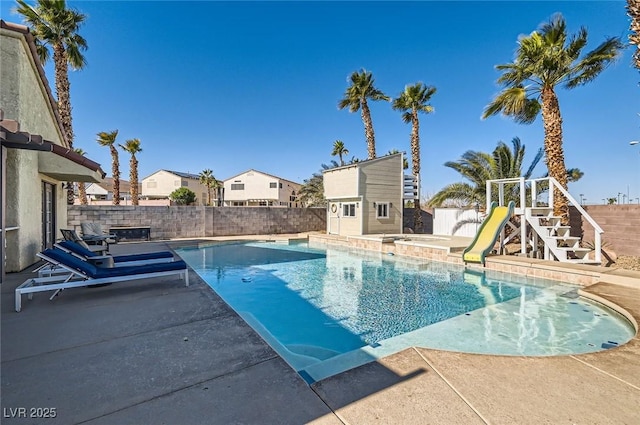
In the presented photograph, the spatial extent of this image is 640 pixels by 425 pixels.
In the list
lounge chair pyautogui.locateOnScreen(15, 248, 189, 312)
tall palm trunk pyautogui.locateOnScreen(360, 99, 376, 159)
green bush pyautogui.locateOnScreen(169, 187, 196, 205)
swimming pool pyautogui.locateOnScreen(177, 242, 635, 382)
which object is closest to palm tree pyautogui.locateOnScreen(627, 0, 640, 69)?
swimming pool pyautogui.locateOnScreen(177, 242, 635, 382)

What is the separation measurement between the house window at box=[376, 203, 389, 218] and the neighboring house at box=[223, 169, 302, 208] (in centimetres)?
2422

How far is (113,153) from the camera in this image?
2331 centimetres

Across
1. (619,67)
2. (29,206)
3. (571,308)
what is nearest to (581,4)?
(619,67)

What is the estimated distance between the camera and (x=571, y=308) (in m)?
5.50

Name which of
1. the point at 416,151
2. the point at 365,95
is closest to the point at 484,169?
the point at 416,151

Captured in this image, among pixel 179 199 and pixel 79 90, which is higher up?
pixel 79 90

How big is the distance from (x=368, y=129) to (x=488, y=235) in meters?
13.3

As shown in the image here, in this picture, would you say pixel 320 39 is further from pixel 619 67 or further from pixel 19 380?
pixel 19 380

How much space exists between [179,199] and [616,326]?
41.1m

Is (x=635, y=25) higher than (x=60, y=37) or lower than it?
lower

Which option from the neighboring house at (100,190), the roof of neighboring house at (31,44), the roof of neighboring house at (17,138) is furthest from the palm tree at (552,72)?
the neighboring house at (100,190)

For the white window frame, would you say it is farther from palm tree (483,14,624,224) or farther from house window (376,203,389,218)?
palm tree (483,14,624,224)

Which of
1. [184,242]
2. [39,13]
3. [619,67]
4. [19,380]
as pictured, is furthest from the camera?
[184,242]

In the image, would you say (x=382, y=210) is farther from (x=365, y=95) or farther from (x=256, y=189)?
(x=256, y=189)
